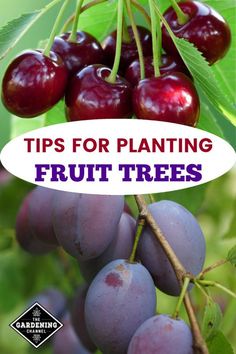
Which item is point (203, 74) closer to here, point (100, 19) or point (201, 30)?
point (201, 30)

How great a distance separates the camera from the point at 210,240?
0.82 metres

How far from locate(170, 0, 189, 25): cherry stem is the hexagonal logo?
0.94 ft

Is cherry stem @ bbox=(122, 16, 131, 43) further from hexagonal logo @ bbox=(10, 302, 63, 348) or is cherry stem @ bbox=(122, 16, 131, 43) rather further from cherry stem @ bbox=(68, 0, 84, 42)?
hexagonal logo @ bbox=(10, 302, 63, 348)

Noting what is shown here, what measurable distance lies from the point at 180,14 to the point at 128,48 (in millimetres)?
56

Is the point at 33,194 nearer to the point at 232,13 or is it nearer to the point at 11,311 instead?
the point at 11,311

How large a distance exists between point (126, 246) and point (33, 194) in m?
0.13

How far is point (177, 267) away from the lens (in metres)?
0.55

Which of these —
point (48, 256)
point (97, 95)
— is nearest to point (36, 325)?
point (48, 256)

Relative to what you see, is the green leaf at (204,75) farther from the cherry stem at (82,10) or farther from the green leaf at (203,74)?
the cherry stem at (82,10)

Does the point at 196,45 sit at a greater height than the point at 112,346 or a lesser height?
greater

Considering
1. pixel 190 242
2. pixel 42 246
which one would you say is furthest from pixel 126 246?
pixel 42 246

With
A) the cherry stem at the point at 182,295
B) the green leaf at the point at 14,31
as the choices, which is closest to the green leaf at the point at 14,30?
the green leaf at the point at 14,31

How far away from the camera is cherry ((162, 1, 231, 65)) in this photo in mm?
620

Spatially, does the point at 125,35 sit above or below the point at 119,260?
above
